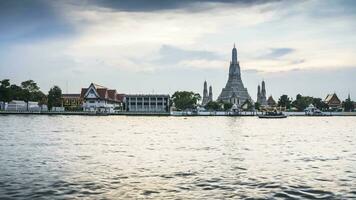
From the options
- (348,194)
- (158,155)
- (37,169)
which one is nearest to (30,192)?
(37,169)

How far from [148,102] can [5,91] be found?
59907mm

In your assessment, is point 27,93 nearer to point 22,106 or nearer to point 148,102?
point 22,106

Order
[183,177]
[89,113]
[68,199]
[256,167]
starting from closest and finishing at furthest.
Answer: [68,199] < [183,177] < [256,167] < [89,113]

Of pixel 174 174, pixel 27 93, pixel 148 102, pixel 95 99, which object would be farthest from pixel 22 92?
pixel 174 174

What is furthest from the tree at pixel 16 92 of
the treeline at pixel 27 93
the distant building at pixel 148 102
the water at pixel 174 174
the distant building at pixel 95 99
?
the water at pixel 174 174

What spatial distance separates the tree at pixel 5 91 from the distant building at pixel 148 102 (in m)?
50.8

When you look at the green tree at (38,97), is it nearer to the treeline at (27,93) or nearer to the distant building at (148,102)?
the treeline at (27,93)

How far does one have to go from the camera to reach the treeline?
16550 centimetres

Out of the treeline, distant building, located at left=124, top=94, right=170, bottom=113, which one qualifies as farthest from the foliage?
distant building, located at left=124, top=94, right=170, bottom=113

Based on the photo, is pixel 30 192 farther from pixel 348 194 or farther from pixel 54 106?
pixel 54 106

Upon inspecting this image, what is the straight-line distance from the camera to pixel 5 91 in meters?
164

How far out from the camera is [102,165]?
27.5 m

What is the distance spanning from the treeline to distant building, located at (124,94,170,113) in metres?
32.3

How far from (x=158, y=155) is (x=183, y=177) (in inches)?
415
